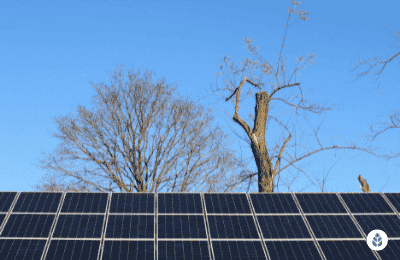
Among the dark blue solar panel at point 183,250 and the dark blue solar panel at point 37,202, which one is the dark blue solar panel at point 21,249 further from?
the dark blue solar panel at point 183,250

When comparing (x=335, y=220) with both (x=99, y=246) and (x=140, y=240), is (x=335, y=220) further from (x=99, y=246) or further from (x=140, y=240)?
(x=99, y=246)

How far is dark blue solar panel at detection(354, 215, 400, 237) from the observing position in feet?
26.3

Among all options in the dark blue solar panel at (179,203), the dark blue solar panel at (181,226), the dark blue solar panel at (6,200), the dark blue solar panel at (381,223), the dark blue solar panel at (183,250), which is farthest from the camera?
the dark blue solar panel at (179,203)

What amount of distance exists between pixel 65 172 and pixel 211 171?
7.69m

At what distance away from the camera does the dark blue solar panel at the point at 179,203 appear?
27.3 feet

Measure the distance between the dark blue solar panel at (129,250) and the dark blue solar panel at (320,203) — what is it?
3.45 metres

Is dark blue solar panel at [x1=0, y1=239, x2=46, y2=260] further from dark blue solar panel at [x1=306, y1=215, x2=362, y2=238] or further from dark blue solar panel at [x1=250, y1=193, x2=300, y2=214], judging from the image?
dark blue solar panel at [x1=306, y1=215, x2=362, y2=238]

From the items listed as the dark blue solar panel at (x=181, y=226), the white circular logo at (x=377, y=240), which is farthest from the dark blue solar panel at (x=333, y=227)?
the dark blue solar panel at (x=181, y=226)

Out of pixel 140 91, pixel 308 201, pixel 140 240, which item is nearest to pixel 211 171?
pixel 140 91

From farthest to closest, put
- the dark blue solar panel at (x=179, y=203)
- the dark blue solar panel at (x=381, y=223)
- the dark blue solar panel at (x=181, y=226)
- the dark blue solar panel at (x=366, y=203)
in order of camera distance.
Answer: the dark blue solar panel at (x=366, y=203) → the dark blue solar panel at (x=179, y=203) → the dark blue solar panel at (x=381, y=223) → the dark blue solar panel at (x=181, y=226)

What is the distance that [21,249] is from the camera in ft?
22.9

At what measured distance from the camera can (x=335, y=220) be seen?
832 cm

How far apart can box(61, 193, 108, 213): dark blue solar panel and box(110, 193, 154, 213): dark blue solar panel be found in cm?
22

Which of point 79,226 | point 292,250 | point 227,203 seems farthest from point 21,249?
point 292,250
